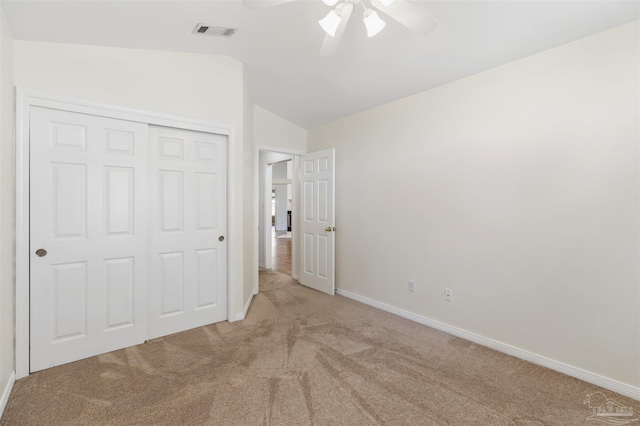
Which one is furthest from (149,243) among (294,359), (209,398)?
(294,359)

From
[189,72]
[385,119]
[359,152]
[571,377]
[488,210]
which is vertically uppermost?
[189,72]

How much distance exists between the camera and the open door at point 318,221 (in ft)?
13.9

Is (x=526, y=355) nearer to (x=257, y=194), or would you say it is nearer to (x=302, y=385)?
(x=302, y=385)

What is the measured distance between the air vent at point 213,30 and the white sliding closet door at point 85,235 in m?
0.98

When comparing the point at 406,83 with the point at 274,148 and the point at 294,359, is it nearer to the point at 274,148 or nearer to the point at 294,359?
the point at 274,148

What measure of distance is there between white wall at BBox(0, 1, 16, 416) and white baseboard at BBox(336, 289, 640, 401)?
131 inches

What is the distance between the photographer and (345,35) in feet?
8.09

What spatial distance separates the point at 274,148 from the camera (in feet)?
14.4

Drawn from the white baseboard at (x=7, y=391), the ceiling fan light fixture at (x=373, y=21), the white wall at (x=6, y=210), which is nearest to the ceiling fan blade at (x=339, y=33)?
the ceiling fan light fixture at (x=373, y=21)

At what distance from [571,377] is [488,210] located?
1.39 m

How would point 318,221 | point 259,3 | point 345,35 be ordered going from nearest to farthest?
point 259,3 → point 345,35 → point 318,221

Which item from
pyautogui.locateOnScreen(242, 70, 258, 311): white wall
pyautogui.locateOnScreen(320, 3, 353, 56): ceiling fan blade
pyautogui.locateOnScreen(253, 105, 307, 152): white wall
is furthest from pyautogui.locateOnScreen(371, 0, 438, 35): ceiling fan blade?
pyautogui.locateOnScreen(253, 105, 307, 152): white wall

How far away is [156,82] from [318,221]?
102 inches

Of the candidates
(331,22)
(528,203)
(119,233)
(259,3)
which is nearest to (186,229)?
(119,233)
